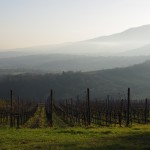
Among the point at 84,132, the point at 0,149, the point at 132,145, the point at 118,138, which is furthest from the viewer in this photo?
the point at 84,132

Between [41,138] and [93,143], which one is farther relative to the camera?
[41,138]

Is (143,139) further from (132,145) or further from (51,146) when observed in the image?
(51,146)

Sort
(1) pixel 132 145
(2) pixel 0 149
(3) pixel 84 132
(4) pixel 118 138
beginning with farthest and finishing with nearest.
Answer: (3) pixel 84 132 < (4) pixel 118 138 < (1) pixel 132 145 < (2) pixel 0 149

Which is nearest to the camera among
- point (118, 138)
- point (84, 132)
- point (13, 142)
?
point (13, 142)

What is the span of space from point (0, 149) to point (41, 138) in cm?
592

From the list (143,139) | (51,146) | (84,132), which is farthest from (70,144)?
(84,132)

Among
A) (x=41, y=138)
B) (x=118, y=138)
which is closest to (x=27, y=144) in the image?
(x=41, y=138)

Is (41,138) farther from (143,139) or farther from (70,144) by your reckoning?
(143,139)

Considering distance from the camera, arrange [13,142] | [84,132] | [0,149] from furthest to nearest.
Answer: [84,132], [13,142], [0,149]

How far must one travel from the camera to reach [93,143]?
2452 cm

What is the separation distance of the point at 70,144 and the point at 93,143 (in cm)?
160

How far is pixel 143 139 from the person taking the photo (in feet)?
88.6

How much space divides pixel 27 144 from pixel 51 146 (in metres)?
2.17

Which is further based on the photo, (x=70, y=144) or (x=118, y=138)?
(x=118, y=138)
